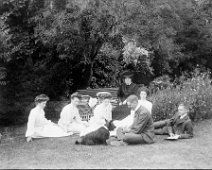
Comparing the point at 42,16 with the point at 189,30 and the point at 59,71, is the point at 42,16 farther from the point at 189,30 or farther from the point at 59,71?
the point at 189,30

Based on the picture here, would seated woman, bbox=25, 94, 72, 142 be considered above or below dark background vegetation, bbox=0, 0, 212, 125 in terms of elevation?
below

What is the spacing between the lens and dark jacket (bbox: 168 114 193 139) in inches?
426

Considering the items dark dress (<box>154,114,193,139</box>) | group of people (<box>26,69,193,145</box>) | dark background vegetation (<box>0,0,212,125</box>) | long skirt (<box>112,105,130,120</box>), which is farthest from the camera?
dark background vegetation (<box>0,0,212,125</box>)

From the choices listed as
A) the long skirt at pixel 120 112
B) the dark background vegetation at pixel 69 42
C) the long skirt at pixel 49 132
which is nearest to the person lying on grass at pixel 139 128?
the long skirt at pixel 49 132

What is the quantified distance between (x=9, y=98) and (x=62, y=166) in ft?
23.9

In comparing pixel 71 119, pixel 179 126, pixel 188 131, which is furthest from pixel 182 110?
pixel 71 119

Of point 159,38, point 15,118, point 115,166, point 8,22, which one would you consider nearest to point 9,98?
point 15,118

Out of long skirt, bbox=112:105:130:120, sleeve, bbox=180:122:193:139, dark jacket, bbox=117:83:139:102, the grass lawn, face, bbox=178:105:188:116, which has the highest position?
dark jacket, bbox=117:83:139:102

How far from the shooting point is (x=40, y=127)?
11.2 metres

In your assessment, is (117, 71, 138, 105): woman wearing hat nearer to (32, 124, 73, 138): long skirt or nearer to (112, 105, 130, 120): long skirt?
(112, 105, 130, 120): long skirt

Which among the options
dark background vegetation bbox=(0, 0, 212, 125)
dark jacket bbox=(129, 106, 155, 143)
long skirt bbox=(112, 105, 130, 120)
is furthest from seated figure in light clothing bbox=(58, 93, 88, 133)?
dark background vegetation bbox=(0, 0, 212, 125)

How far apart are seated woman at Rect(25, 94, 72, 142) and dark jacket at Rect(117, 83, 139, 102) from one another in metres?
2.48

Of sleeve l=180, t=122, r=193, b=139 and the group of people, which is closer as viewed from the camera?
the group of people

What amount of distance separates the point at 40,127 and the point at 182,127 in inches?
151
